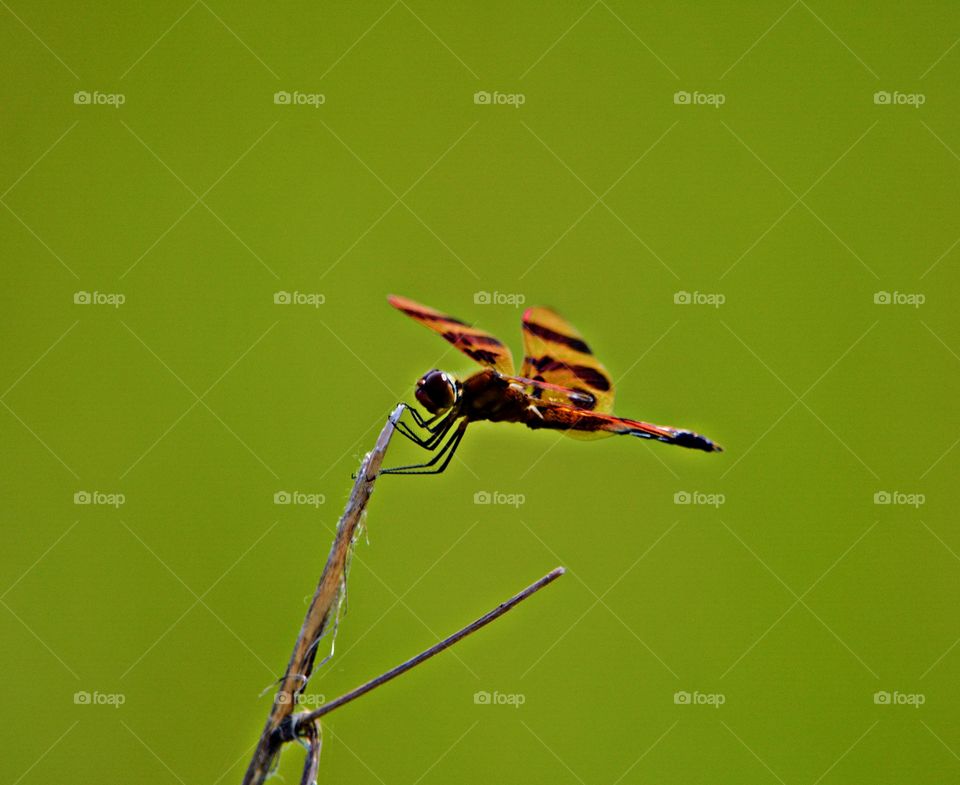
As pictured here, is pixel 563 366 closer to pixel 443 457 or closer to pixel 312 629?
pixel 443 457

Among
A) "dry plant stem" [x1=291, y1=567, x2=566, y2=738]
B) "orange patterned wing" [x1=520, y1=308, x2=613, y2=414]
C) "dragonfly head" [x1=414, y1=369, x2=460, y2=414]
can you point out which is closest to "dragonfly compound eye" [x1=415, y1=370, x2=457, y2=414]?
"dragonfly head" [x1=414, y1=369, x2=460, y2=414]

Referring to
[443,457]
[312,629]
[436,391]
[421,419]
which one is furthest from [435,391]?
[312,629]

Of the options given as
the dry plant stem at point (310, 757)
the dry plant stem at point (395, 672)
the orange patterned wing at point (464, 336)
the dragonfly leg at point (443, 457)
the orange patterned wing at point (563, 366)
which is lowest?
the dry plant stem at point (310, 757)

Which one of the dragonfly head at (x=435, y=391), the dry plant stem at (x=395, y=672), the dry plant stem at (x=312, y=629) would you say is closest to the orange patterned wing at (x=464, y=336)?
the dragonfly head at (x=435, y=391)

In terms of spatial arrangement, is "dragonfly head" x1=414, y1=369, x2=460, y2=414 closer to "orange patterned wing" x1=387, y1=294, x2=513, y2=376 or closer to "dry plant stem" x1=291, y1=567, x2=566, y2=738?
"orange patterned wing" x1=387, y1=294, x2=513, y2=376

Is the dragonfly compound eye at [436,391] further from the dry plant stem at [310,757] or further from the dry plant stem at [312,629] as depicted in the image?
the dry plant stem at [310,757]

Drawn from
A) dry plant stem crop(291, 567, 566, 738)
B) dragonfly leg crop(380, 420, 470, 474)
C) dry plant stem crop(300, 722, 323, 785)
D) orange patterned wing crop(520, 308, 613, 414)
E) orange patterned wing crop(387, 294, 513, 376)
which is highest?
orange patterned wing crop(520, 308, 613, 414)
